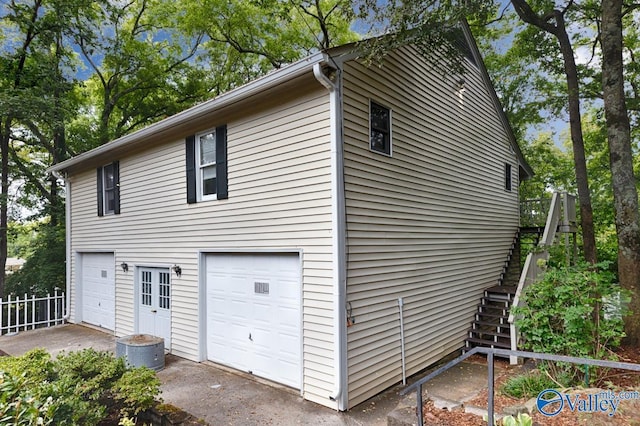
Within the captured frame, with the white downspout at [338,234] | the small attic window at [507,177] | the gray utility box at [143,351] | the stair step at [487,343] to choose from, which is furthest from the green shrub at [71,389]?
the small attic window at [507,177]

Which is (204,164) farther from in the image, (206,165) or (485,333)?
(485,333)

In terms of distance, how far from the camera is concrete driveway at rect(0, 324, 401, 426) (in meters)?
4.83

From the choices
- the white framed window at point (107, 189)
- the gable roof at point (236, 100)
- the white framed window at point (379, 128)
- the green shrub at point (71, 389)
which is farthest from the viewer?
the white framed window at point (107, 189)

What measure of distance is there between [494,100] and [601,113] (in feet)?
24.1

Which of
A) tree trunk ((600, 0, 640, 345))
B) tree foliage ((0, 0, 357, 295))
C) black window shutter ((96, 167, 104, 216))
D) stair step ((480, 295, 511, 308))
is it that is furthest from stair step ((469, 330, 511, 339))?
tree foliage ((0, 0, 357, 295))

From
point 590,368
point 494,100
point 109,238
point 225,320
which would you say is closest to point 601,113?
point 494,100

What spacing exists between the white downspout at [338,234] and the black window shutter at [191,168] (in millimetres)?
3592

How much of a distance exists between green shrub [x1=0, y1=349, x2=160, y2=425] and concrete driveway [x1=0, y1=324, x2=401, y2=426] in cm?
125

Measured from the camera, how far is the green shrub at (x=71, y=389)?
300cm

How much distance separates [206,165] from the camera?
24.1 ft

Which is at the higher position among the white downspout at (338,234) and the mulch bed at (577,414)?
the white downspout at (338,234)

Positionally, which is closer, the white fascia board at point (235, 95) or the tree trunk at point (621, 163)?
the white fascia board at point (235, 95)

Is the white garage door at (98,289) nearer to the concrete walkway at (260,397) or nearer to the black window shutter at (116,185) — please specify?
the black window shutter at (116,185)

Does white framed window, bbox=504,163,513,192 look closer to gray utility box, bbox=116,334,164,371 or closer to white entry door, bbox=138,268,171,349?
white entry door, bbox=138,268,171,349
